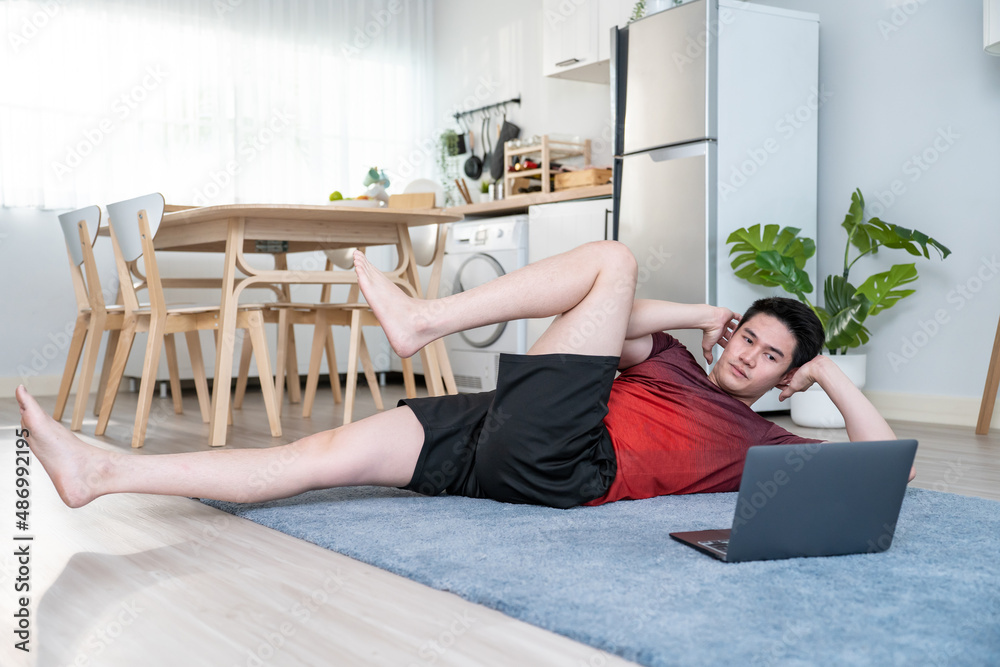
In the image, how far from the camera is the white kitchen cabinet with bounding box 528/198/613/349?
4.05m

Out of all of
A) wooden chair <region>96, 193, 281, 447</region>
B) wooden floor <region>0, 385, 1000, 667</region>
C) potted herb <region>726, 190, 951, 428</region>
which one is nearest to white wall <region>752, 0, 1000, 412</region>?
potted herb <region>726, 190, 951, 428</region>

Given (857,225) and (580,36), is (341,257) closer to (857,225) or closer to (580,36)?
(580,36)

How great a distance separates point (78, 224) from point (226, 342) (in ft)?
3.15

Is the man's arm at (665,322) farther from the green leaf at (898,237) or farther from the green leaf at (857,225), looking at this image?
the green leaf at (857,225)

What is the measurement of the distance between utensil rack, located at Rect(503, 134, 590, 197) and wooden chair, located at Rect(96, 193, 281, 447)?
2.07m

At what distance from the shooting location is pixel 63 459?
57.5 inches

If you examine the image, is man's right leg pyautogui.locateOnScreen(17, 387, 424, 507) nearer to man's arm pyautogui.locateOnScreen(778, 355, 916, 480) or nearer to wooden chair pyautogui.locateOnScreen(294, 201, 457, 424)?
man's arm pyautogui.locateOnScreen(778, 355, 916, 480)

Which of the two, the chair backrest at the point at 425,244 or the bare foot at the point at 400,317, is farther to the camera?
the chair backrest at the point at 425,244

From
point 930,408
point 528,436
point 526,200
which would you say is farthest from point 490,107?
point 528,436

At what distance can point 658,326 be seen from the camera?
180cm

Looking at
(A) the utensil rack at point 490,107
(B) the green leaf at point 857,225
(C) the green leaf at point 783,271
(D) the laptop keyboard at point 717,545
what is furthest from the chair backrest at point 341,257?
(D) the laptop keyboard at point 717,545

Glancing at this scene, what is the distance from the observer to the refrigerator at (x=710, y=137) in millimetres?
3439

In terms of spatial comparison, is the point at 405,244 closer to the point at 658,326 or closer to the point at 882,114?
the point at 658,326

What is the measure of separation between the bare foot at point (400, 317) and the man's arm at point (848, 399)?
2.31ft
